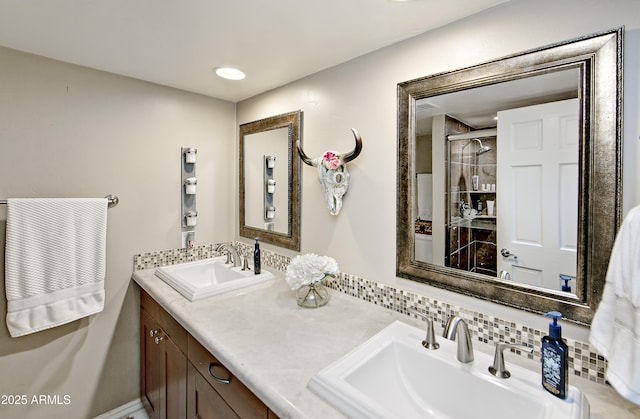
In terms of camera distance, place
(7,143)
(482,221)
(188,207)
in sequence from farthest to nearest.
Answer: (188,207), (7,143), (482,221)

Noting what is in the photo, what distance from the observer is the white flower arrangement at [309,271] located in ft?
4.63

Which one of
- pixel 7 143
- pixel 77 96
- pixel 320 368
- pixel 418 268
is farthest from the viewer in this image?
pixel 77 96

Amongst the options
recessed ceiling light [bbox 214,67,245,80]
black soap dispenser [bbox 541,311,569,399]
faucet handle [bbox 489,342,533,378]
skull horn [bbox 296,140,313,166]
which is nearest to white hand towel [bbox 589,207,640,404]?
black soap dispenser [bbox 541,311,569,399]

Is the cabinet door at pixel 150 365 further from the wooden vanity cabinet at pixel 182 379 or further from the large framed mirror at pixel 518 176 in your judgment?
the large framed mirror at pixel 518 176

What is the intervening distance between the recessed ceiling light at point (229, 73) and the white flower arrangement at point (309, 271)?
114 cm

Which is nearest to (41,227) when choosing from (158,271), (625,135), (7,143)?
(7,143)

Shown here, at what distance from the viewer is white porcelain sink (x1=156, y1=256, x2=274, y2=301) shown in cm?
156

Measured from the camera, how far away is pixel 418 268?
131 centimetres

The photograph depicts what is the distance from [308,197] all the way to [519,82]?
1143 millimetres

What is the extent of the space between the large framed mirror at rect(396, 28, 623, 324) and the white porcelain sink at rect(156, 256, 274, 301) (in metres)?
0.90

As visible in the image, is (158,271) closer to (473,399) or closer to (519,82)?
(473,399)

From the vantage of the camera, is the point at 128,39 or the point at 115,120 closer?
the point at 128,39

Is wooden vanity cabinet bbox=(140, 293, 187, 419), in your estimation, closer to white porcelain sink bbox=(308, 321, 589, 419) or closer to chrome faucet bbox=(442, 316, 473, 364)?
white porcelain sink bbox=(308, 321, 589, 419)

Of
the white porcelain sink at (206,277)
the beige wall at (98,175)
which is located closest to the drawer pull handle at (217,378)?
the white porcelain sink at (206,277)
